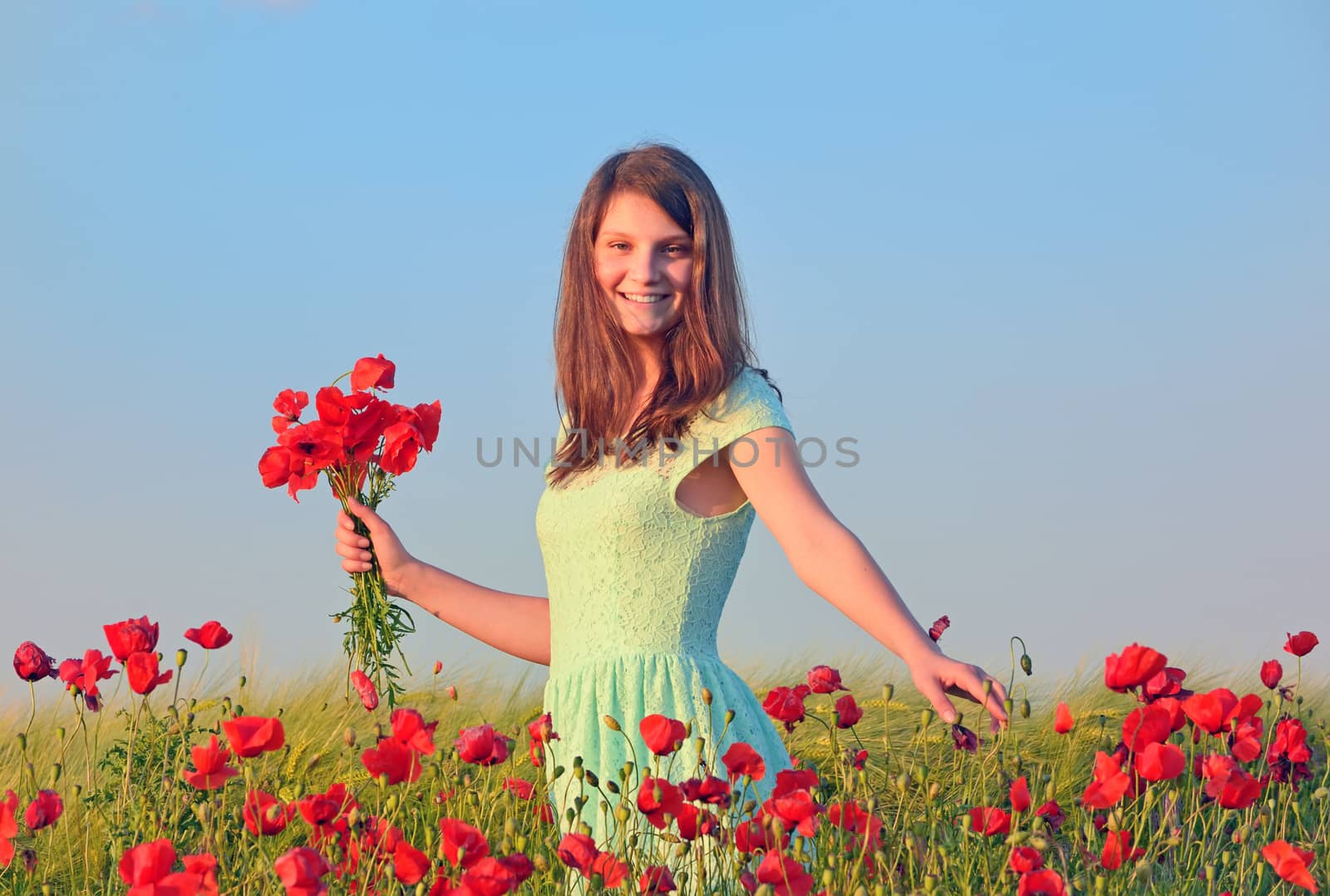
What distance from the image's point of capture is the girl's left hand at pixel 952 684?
213cm

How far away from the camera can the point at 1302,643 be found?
3498 mm

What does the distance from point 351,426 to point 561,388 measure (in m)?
0.54

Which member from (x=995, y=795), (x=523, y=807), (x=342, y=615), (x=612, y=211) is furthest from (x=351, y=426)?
(x=995, y=795)

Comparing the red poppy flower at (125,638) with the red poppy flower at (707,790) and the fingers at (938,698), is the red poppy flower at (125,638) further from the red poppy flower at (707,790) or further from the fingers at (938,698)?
the fingers at (938,698)

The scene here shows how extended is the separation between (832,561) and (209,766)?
1.16 meters

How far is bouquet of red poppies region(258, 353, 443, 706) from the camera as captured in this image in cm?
294

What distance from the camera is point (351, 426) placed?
2963 millimetres

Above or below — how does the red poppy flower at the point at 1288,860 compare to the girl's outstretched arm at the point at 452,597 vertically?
below

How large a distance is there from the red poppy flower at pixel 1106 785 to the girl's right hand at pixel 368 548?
5.30ft

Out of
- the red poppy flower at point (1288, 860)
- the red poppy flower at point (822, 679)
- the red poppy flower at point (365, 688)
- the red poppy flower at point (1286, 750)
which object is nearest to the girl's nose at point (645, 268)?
the red poppy flower at point (822, 679)

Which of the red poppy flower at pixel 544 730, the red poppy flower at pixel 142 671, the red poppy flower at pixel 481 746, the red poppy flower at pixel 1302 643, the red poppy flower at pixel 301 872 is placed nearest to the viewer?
the red poppy flower at pixel 301 872

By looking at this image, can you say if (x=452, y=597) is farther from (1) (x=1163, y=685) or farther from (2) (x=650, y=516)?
(1) (x=1163, y=685)

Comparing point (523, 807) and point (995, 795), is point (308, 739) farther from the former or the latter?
point (995, 795)

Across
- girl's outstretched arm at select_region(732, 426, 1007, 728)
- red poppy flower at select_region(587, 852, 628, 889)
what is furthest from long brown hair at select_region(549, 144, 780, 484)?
red poppy flower at select_region(587, 852, 628, 889)
